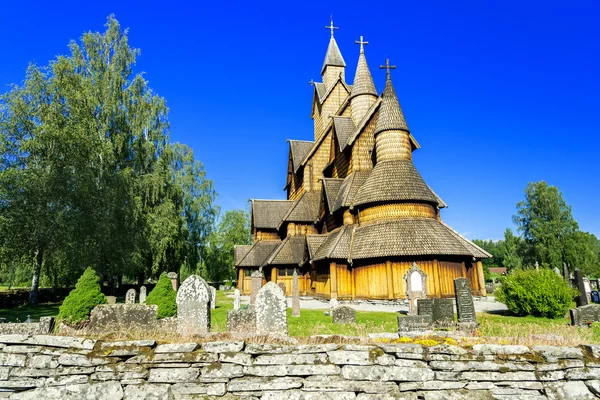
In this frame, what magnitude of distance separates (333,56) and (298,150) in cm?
1158

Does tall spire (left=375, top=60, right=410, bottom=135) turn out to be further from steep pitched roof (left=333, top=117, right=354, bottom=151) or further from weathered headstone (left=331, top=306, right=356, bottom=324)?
A: weathered headstone (left=331, top=306, right=356, bottom=324)

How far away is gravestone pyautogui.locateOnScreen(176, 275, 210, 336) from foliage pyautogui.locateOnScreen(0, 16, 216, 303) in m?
13.8

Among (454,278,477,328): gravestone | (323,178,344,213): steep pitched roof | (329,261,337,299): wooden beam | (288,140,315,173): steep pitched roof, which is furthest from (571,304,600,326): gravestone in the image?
(288,140,315,173): steep pitched roof

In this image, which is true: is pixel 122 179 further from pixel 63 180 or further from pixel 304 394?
pixel 304 394

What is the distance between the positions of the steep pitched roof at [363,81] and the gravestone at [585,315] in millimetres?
22627

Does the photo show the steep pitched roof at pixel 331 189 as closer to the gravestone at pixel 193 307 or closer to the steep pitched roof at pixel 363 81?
the steep pitched roof at pixel 363 81

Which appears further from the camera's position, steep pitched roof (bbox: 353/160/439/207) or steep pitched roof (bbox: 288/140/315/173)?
steep pitched roof (bbox: 288/140/315/173)

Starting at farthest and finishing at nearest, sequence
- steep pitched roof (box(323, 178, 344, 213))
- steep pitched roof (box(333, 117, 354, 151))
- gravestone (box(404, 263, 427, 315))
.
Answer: steep pitched roof (box(333, 117, 354, 151)) < steep pitched roof (box(323, 178, 344, 213)) < gravestone (box(404, 263, 427, 315))

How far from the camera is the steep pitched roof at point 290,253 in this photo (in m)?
27.2

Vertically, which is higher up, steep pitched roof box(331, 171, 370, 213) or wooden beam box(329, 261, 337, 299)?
steep pitched roof box(331, 171, 370, 213)

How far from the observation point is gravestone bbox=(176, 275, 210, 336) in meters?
7.83

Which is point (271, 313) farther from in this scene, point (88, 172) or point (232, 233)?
point (232, 233)

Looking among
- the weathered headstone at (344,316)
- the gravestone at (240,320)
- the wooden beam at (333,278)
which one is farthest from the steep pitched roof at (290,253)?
the gravestone at (240,320)

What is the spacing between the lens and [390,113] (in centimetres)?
2391
